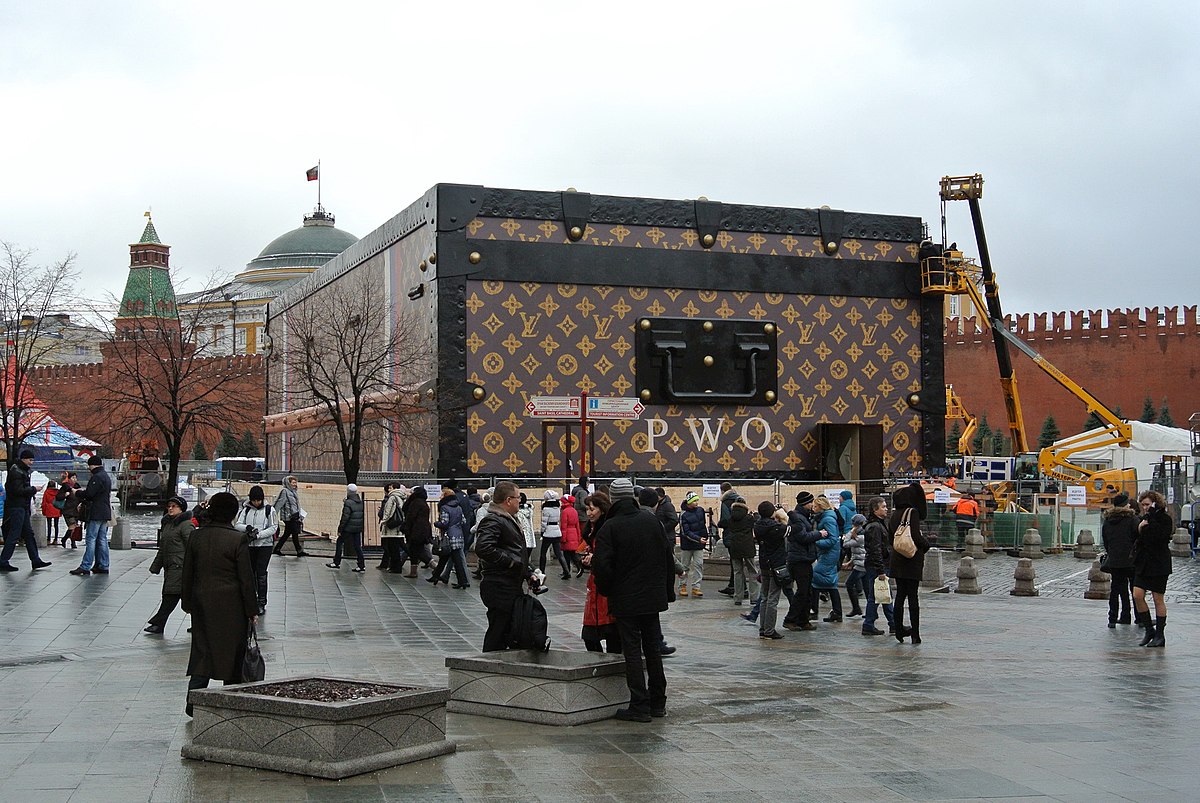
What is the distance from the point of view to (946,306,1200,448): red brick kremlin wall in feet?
235

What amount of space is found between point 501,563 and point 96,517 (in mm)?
11414

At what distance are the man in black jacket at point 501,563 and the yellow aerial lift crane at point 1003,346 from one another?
1934 cm

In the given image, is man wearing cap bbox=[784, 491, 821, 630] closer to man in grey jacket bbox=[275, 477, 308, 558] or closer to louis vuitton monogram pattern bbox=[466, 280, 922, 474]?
man in grey jacket bbox=[275, 477, 308, 558]

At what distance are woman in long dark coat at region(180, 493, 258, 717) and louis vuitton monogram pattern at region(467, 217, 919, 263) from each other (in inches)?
815

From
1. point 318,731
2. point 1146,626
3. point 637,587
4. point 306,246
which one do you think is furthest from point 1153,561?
point 306,246

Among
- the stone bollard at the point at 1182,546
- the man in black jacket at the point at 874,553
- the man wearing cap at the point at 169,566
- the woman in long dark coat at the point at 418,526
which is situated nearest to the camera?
the man wearing cap at the point at 169,566

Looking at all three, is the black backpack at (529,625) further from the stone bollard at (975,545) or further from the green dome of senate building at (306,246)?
the green dome of senate building at (306,246)

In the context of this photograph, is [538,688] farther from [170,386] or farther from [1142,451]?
[1142,451]

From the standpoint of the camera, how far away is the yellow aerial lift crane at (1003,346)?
107 ft

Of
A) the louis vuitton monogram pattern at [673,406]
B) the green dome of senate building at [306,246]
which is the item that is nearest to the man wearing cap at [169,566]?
the louis vuitton monogram pattern at [673,406]

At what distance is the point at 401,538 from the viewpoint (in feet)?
76.8

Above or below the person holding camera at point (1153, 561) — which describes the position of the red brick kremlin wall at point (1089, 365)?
above

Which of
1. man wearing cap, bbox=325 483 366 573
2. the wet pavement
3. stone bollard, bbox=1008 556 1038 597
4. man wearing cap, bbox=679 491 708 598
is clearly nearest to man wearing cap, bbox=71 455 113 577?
the wet pavement

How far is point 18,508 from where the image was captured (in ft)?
66.8
